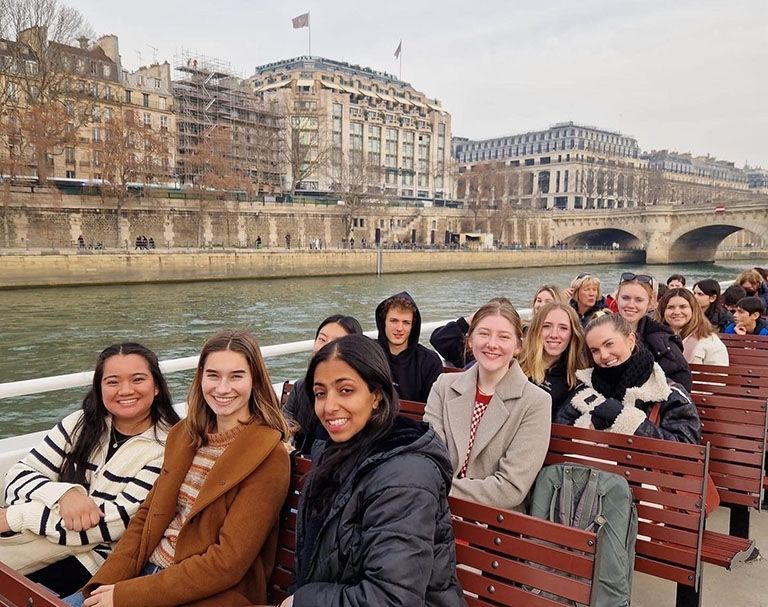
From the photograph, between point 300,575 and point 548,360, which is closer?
point 300,575

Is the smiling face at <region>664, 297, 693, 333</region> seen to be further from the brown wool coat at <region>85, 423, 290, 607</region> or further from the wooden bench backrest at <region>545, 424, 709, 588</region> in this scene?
the brown wool coat at <region>85, 423, 290, 607</region>

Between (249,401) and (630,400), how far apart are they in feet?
4.62

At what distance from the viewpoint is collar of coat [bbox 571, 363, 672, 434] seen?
2.25 meters

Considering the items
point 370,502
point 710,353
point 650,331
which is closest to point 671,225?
point 710,353

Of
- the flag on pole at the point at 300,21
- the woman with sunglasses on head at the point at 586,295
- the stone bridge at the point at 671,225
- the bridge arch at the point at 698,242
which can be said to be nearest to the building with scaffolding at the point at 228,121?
the flag on pole at the point at 300,21

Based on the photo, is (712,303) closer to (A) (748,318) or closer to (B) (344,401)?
(A) (748,318)

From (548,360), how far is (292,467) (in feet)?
4.49

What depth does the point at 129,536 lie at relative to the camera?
187 cm

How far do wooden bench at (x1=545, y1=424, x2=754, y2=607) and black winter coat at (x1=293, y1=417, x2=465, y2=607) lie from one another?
83cm

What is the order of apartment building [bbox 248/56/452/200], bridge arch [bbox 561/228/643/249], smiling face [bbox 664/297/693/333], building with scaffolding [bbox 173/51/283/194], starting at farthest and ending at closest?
apartment building [bbox 248/56/452/200]
bridge arch [bbox 561/228/643/249]
building with scaffolding [bbox 173/51/283/194]
smiling face [bbox 664/297/693/333]

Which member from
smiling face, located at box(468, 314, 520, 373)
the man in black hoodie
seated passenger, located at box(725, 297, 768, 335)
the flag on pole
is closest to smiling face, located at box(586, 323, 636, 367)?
smiling face, located at box(468, 314, 520, 373)

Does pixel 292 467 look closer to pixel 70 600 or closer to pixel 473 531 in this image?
pixel 473 531

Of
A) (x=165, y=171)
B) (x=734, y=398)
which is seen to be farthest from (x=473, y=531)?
(x=165, y=171)

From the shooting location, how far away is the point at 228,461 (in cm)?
171
